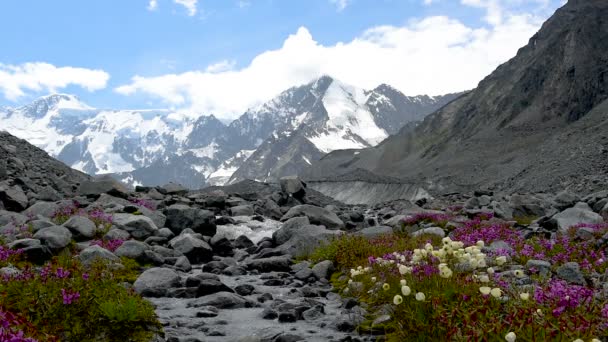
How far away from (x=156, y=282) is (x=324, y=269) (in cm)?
488

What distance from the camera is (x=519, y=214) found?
91.7ft

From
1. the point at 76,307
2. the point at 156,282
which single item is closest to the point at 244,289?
the point at 156,282

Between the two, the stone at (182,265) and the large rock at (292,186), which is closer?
the stone at (182,265)

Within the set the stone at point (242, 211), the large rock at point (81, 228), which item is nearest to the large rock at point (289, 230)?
the large rock at point (81, 228)

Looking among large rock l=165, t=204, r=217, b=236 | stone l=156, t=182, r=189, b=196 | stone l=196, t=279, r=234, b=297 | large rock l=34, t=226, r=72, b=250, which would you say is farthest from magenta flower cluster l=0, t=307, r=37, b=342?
stone l=156, t=182, r=189, b=196

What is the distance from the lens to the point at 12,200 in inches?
930

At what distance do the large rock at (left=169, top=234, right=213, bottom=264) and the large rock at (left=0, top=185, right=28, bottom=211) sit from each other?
880 cm

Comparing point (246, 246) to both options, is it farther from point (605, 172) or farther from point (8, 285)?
point (605, 172)

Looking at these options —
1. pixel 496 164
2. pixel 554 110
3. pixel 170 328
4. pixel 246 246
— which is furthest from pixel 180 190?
pixel 554 110

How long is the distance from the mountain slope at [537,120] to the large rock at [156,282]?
59.4 meters

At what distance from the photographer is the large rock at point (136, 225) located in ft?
68.4

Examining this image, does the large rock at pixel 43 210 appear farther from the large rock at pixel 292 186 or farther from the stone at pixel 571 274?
the large rock at pixel 292 186

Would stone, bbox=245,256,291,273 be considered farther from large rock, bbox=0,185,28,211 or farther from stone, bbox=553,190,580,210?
stone, bbox=553,190,580,210

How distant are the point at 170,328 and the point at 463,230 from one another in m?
11.8
